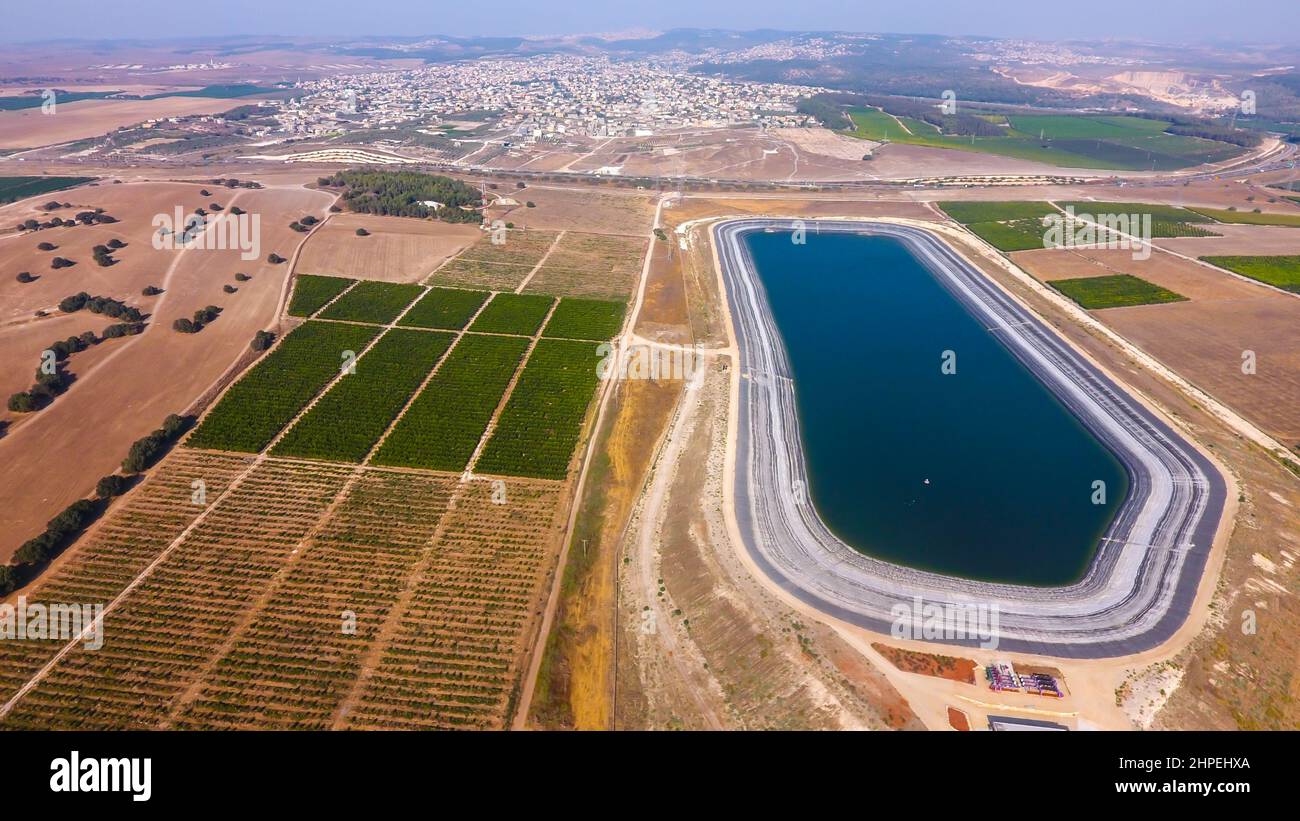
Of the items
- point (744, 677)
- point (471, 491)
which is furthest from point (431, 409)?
point (744, 677)

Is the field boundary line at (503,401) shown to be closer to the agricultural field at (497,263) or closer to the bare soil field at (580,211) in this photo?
the agricultural field at (497,263)

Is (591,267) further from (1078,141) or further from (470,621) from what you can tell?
(1078,141)

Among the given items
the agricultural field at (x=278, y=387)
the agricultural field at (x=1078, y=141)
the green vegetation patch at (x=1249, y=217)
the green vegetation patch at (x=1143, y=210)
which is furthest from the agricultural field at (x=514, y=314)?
the agricultural field at (x=1078, y=141)

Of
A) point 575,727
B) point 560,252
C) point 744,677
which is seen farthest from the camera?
point 560,252

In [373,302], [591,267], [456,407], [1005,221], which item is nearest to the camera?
[456,407]

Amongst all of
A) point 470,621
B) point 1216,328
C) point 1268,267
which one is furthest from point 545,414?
point 1268,267

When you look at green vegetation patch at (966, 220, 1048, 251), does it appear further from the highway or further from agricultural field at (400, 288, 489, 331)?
agricultural field at (400, 288, 489, 331)
